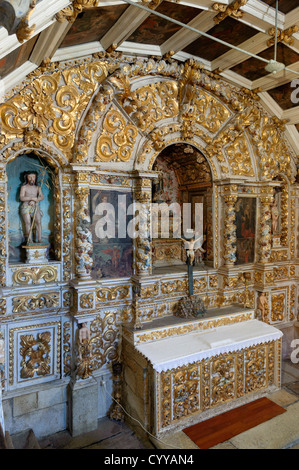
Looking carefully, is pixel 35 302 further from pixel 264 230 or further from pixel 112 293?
pixel 264 230

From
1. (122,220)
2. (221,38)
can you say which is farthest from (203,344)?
(221,38)

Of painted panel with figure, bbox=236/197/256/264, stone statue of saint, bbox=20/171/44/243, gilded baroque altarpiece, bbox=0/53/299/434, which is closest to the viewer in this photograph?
gilded baroque altarpiece, bbox=0/53/299/434

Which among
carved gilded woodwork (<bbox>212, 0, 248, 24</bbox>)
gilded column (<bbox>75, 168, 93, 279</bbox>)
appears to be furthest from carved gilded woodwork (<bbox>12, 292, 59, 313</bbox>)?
carved gilded woodwork (<bbox>212, 0, 248, 24</bbox>)

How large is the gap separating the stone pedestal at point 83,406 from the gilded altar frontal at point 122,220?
0.07 feet

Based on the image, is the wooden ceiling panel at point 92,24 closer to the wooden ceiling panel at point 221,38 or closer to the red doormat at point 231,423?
the wooden ceiling panel at point 221,38

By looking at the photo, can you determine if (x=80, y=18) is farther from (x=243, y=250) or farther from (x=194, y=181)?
(x=243, y=250)

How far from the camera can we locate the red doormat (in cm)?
501

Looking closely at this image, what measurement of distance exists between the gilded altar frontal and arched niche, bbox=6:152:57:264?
0.08 ft

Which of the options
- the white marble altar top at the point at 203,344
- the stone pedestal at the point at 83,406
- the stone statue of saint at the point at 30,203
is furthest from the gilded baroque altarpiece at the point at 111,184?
the white marble altar top at the point at 203,344

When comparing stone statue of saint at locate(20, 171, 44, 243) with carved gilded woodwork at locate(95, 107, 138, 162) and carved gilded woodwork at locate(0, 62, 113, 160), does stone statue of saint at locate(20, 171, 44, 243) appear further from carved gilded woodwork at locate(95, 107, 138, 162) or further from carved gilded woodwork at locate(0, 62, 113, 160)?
carved gilded woodwork at locate(95, 107, 138, 162)

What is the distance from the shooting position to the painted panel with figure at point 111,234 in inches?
227

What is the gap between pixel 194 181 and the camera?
25.2 ft

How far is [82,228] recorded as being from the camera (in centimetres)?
540
